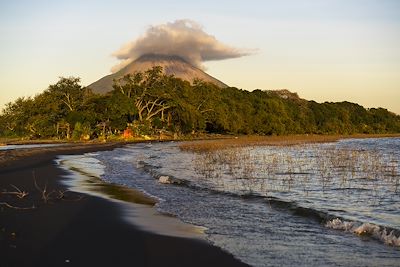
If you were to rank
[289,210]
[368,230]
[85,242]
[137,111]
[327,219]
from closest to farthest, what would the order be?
[85,242] < [368,230] < [327,219] < [289,210] < [137,111]

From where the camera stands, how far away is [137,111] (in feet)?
262

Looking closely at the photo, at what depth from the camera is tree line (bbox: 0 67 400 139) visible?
7512cm

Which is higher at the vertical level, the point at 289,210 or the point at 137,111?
the point at 137,111

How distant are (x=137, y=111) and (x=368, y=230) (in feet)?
235

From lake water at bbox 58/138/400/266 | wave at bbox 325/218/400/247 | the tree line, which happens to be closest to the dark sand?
lake water at bbox 58/138/400/266

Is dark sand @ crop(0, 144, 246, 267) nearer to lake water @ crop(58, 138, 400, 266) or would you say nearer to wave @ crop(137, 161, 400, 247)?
lake water @ crop(58, 138, 400, 266)

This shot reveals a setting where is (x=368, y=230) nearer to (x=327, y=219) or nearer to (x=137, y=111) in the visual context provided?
(x=327, y=219)

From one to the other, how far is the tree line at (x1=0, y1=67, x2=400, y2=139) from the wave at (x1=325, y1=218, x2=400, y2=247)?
212ft

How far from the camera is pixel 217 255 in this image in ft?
25.7

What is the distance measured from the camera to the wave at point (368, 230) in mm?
9008

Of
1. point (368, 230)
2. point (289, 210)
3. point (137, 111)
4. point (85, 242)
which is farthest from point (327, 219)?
point (137, 111)

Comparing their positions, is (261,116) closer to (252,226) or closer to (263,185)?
(263,185)

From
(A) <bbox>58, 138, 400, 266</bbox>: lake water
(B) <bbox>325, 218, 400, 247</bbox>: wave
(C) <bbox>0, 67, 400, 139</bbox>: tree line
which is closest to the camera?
(A) <bbox>58, 138, 400, 266</bbox>: lake water

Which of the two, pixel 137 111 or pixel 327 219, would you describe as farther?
pixel 137 111
